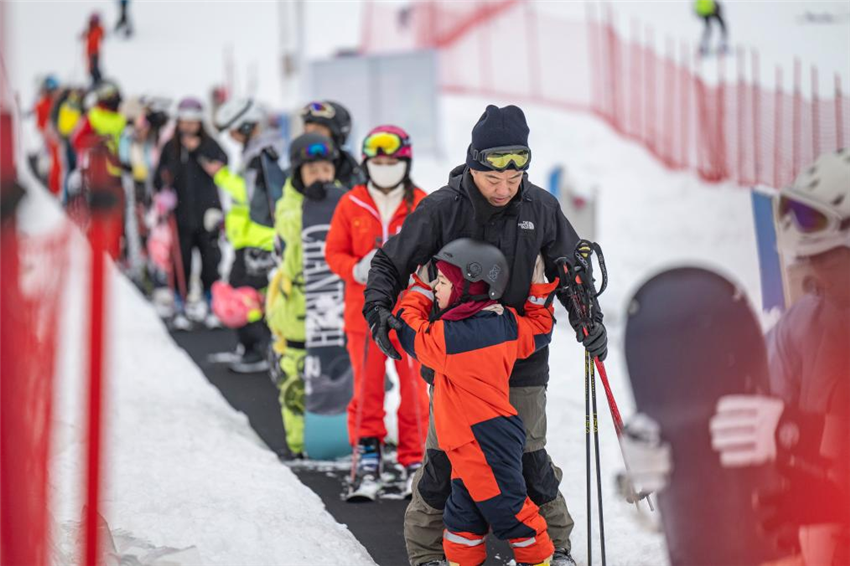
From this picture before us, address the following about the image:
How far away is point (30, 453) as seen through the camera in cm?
301

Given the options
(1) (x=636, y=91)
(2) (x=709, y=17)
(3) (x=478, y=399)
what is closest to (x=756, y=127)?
(1) (x=636, y=91)

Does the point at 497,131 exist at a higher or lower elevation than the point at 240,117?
lower

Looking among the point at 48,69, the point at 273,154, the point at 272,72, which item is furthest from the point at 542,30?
the point at 273,154

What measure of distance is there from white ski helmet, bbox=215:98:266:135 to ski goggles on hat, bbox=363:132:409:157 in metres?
2.72

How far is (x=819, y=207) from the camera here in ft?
10.0

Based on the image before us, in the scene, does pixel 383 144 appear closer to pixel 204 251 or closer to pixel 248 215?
pixel 248 215

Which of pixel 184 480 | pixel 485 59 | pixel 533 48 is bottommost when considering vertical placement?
pixel 184 480

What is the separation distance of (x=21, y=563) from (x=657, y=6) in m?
26.2

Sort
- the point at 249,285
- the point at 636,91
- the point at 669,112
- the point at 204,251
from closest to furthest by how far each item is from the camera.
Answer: the point at 249,285, the point at 204,251, the point at 669,112, the point at 636,91

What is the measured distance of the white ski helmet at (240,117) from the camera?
8078 mm

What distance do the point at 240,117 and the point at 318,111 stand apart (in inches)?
65.1

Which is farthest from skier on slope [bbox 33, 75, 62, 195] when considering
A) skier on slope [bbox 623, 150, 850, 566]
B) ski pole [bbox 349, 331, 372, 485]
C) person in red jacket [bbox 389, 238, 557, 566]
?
skier on slope [bbox 623, 150, 850, 566]

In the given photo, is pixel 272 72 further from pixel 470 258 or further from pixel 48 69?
pixel 470 258

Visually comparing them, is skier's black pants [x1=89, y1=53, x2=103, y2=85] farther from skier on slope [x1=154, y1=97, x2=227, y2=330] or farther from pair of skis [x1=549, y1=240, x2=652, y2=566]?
pair of skis [x1=549, y1=240, x2=652, y2=566]
